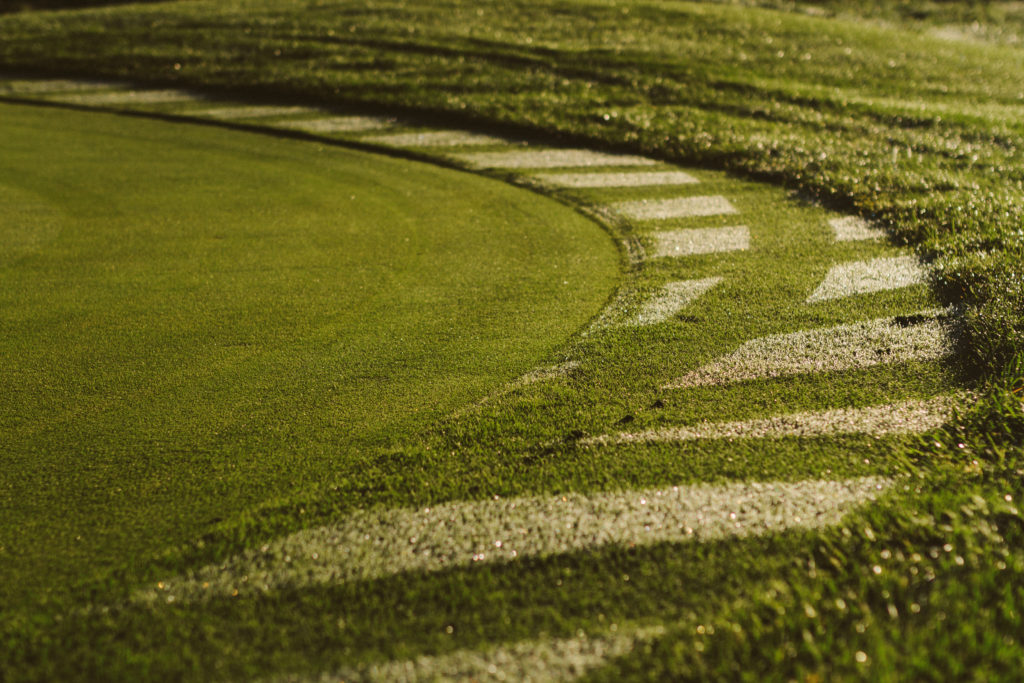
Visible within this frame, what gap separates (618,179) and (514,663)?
6.18 m

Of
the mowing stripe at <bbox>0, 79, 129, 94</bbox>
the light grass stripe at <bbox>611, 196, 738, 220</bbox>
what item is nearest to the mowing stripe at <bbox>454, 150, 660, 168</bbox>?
the light grass stripe at <bbox>611, 196, 738, 220</bbox>

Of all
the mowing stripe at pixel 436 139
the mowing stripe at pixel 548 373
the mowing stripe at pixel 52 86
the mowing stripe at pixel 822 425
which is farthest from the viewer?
the mowing stripe at pixel 52 86

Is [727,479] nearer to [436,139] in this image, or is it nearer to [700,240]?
[700,240]

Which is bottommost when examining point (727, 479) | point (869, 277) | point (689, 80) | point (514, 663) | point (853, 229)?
point (514, 663)

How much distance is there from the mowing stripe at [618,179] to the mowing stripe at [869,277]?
255 centimetres

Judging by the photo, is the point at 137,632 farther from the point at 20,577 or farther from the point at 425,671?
the point at 425,671

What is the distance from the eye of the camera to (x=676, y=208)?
6.79 m

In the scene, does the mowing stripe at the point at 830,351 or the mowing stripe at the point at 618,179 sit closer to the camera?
the mowing stripe at the point at 830,351

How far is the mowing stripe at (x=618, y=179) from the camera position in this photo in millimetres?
7578

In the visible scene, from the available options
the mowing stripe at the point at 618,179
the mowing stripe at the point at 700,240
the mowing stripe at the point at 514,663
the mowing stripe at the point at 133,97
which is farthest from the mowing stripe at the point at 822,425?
the mowing stripe at the point at 133,97

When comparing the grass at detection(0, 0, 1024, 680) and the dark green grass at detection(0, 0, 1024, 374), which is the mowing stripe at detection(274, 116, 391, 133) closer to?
the dark green grass at detection(0, 0, 1024, 374)

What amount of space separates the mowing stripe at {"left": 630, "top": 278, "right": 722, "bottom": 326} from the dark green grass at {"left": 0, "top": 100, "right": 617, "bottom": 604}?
1.12ft

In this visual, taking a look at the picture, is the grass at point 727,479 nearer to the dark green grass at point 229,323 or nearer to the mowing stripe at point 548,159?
the dark green grass at point 229,323

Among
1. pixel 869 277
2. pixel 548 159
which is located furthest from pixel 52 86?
pixel 869 277
